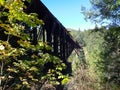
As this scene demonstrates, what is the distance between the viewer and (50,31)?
1930cm

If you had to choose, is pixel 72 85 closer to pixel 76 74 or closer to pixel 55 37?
pixel 76 74

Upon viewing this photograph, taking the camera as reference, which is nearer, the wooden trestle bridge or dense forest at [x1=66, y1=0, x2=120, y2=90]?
the wooden trestle bridge

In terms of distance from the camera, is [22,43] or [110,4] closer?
[22,43]

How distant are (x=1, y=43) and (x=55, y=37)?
1537cm

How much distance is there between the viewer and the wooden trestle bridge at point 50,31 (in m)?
15.7

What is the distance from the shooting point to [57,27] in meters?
20.5

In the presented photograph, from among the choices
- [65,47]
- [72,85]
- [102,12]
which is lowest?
[72,85]

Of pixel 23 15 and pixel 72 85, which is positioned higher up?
pixel 23 15

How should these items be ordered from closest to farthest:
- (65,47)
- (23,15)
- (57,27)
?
(23,15) < (57,27) < (65,47)

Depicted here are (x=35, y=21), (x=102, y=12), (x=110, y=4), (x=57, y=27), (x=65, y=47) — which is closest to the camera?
(x=35, y=21)

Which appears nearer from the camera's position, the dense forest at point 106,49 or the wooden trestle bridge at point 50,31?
the wooden trestle bridge at point 50,31

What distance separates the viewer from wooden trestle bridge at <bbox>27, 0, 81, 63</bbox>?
15.7 m

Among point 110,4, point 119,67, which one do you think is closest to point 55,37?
point 110,4

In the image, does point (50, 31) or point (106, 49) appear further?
point (106, 49)
